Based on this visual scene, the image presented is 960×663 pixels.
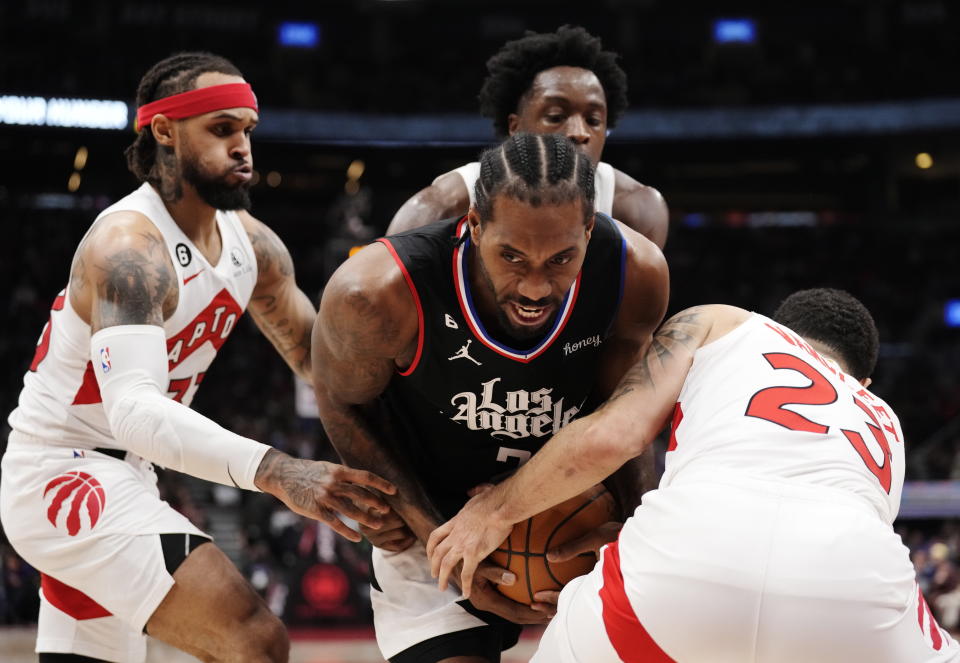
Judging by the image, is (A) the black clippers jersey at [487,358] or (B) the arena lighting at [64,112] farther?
(B) the arena lighting at [64,112]

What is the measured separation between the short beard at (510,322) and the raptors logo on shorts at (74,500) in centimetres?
149

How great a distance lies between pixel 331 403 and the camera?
10.3 feet

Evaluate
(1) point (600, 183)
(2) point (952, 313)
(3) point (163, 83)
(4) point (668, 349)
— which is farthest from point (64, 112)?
(4) point (668, 349)

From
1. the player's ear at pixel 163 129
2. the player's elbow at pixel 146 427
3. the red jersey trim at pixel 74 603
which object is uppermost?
the player's ear at pixel 163 129

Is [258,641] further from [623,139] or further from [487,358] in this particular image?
[623,139]

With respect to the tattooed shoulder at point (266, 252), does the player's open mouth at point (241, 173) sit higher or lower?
higher

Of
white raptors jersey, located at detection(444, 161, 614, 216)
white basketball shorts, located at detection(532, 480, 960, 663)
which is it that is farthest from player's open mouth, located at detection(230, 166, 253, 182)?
white basketball shorts, located at detection(532, 480, 960, 663)

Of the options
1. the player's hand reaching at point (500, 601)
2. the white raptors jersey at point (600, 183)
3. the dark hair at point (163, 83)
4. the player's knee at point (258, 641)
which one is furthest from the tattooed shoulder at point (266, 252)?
the player's hand reaching at point (500, 601)

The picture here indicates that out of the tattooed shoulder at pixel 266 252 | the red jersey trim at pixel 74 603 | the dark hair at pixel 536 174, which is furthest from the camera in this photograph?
Result: the tattooed shoulder at pixel 266 252

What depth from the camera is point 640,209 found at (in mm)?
3943

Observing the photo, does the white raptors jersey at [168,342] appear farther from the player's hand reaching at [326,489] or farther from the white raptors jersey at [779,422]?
the white raptors jersey at [779,422]

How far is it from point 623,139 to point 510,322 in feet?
53.6

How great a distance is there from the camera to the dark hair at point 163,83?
381cm

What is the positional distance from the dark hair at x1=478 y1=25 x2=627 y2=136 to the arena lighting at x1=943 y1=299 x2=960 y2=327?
16335 mm
